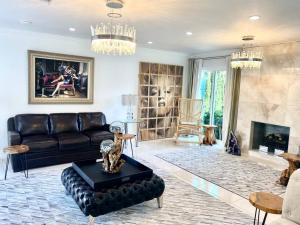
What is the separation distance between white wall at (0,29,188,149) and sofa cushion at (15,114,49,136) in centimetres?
32

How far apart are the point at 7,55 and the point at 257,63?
4968mm

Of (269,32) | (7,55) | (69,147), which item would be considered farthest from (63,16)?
(269,32)

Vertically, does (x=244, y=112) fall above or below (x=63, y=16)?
below

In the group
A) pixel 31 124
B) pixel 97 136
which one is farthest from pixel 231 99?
pixel 31 124

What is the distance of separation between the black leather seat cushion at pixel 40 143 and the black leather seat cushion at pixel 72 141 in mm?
128

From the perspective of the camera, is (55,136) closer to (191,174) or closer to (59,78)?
(59,78)

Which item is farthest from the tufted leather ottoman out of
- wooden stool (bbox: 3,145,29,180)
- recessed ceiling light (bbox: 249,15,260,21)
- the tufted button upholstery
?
recessed ceiling light (bbox: 249,15,260,21)

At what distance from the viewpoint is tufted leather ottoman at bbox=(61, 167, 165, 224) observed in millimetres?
2605

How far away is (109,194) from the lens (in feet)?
8.85

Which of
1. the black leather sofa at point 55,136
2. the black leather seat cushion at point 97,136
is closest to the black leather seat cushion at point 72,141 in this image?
the black leather sofa at point 55,136

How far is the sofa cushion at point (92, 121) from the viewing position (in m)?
5.48

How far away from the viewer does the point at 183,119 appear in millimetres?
7254

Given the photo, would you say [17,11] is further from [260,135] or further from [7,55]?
[260,135]

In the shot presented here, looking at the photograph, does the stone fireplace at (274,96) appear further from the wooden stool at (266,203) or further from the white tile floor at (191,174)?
the wooden stool at (266,203)
